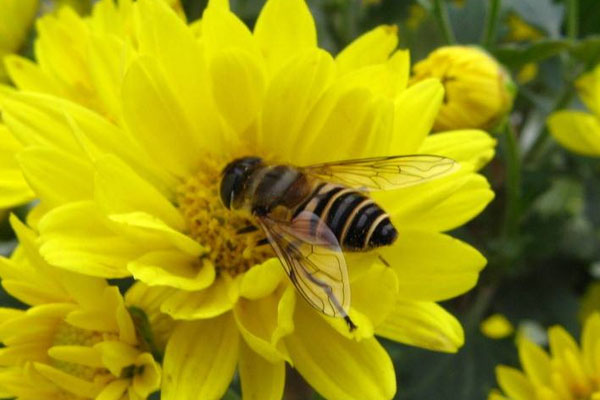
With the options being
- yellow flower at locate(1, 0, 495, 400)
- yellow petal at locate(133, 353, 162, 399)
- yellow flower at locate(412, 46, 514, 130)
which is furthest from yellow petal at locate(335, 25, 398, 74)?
yellow petal at locate(133, 353, 162, 399)

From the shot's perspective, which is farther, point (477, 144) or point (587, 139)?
point (587, 139)

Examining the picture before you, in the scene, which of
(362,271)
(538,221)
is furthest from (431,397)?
(362,271)

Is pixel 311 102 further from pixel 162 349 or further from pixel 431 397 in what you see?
pixel 431 397

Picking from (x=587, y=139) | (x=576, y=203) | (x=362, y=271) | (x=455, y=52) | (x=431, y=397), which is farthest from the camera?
(x=576, y=203)

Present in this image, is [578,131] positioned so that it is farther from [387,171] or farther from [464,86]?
[387,171]

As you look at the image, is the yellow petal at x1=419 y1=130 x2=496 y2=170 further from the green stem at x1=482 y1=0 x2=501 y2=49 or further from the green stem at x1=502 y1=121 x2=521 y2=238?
the green stem at x1=482 y1=0 x2=501 y2=49

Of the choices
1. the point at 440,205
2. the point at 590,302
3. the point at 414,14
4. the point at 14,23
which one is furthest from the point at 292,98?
the point at 414,14
